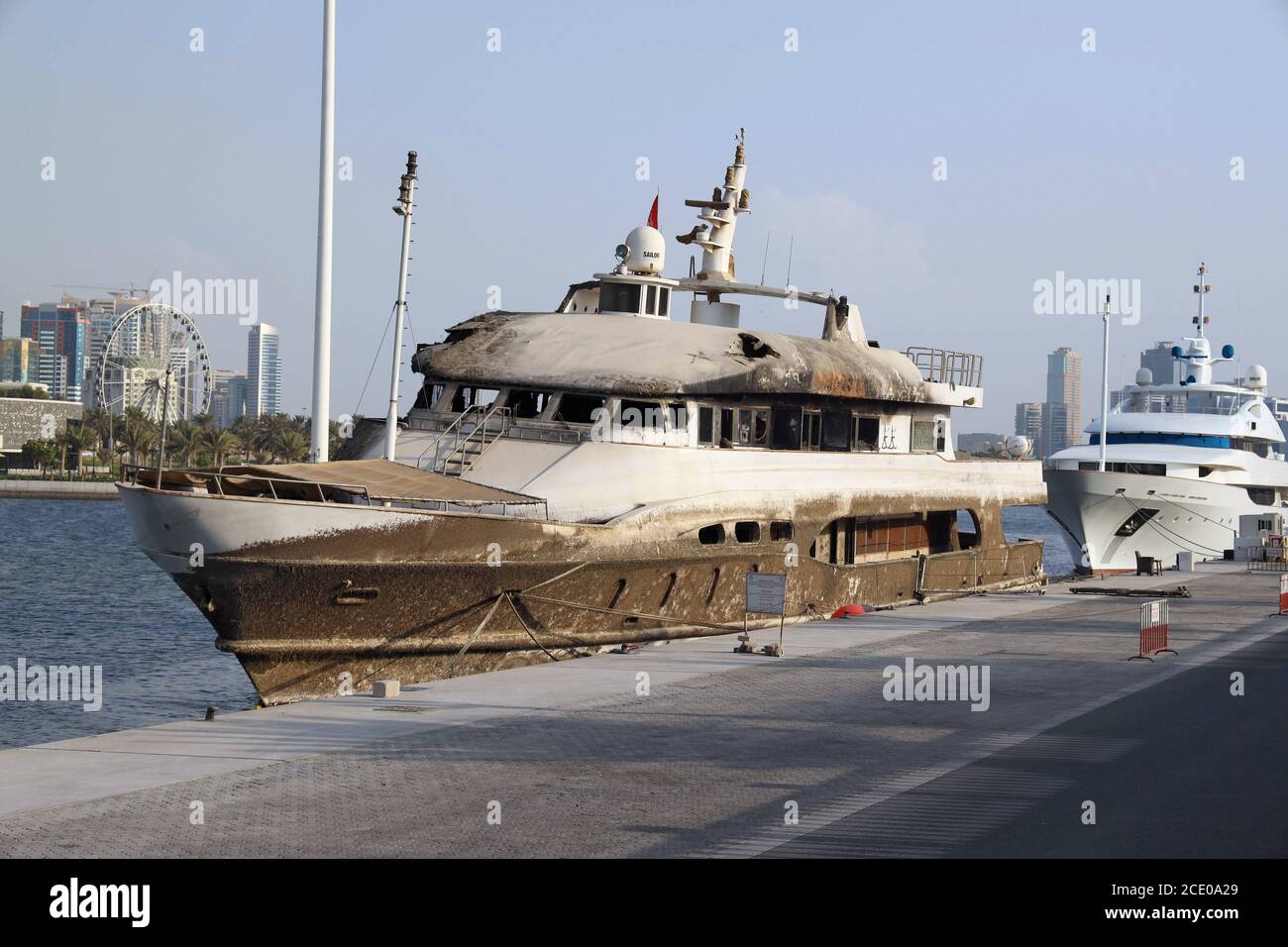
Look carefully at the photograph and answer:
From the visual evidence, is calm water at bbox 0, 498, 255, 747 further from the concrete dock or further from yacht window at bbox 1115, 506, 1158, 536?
yacht window at bbox 1115, 506, 1158, 536

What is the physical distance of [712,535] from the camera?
72.6 feet

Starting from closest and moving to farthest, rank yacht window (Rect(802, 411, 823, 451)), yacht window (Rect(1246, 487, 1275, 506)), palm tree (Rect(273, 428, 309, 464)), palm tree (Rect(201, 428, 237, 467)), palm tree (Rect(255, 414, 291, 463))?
yacht window (Rect(802, 411, 823, 451))
yacht window (Rect(1246, 487, 1275, 506))
palm tree (Rect(201, 428, 237, 467))
palm tree (Rect(273, 428, 309, 464))
palm tree (Rect(255, 414, 291, 463))

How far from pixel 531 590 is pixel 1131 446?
38.3 m

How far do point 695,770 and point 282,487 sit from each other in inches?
298

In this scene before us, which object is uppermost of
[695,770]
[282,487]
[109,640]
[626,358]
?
[626,358]

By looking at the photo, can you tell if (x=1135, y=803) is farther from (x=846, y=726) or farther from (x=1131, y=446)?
(x=1131, y=446)

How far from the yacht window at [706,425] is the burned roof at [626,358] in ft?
1.21

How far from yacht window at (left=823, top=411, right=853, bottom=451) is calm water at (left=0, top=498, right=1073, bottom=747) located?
11264mm

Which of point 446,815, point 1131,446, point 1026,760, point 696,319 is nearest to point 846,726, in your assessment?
point 1026,760

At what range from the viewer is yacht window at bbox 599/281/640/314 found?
2467 cm

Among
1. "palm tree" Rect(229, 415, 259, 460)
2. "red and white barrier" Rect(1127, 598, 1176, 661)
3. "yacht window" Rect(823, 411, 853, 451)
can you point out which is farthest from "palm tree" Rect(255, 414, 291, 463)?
"red and white barrier" Rect(1127, 598, 1176, 661)

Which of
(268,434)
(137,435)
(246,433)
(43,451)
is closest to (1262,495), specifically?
(137,435)

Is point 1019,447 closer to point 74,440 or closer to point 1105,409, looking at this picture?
point 1105,409

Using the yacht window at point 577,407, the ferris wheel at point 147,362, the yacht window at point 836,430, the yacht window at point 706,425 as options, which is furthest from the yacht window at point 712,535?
the ferris wheel at point 147,362
